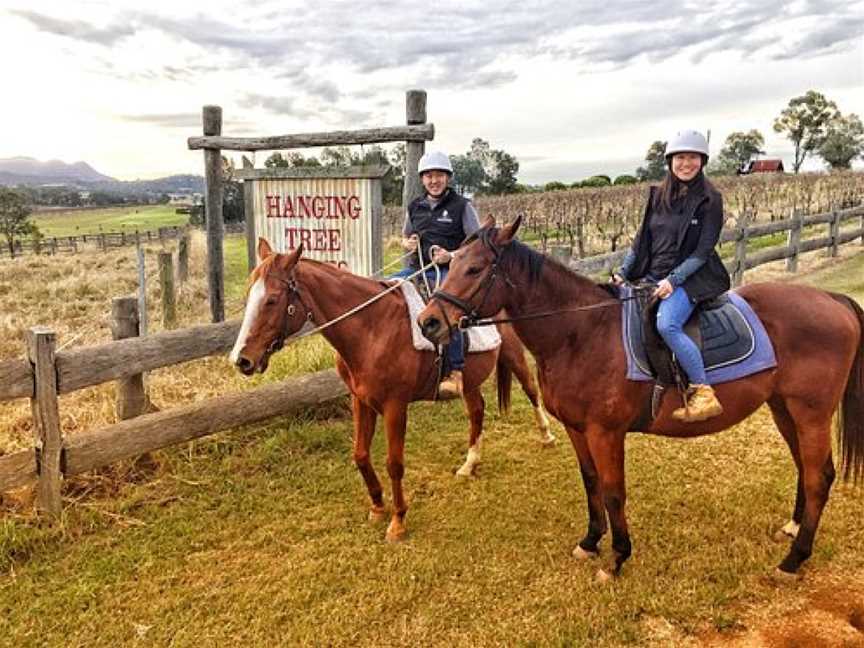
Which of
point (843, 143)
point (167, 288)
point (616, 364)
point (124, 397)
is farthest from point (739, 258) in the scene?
point (843, 143)

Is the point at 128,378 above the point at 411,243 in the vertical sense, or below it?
below

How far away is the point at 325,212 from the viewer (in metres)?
6.53

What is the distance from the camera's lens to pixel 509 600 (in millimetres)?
3682

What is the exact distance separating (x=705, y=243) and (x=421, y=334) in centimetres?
189

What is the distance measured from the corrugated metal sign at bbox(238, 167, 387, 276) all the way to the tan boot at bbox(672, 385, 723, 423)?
3.59 m

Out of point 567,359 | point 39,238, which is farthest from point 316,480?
point 39,238

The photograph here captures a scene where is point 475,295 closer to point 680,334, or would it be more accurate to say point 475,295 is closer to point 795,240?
point 680,334

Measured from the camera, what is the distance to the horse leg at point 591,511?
4081 mm

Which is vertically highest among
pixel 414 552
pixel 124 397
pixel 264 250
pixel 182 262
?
pixel 264 250

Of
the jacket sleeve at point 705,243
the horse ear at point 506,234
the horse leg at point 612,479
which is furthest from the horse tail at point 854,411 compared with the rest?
the horse ear at point 506,234

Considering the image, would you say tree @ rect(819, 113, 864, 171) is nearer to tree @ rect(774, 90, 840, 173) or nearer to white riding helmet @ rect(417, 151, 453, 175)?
tree @ rect(774, 90, 840, 173)

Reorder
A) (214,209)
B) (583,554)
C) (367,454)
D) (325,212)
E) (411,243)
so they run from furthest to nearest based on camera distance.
→ (214,209) < (325,212) < (411,243) < (367,454) < (583,554)

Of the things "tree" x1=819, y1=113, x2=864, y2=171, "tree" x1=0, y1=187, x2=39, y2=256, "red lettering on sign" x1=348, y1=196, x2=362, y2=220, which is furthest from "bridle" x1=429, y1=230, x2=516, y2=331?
"tree" x1=819, y1=113, x2=864, y2=171

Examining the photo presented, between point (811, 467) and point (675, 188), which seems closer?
point (675, 188)
